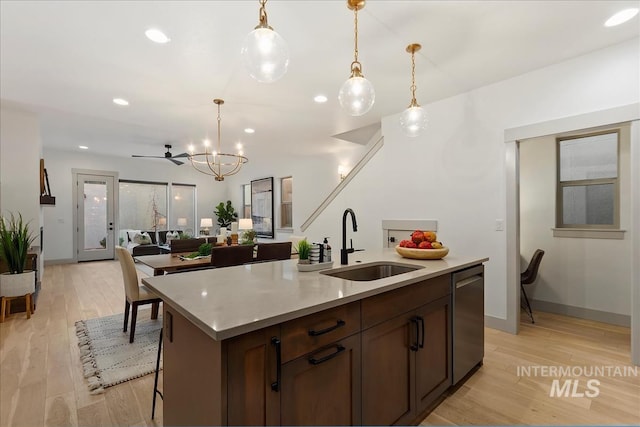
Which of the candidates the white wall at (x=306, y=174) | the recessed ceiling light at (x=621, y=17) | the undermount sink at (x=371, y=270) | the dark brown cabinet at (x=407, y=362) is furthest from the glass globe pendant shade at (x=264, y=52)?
the white wall at (x=306, y=174)

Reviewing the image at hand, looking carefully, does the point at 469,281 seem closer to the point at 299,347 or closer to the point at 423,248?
the point at 423,248

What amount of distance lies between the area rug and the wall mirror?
5237 mm

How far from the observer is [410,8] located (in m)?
2.10

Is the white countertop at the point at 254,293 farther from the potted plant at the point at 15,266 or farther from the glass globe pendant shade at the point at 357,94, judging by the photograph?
the potted plant at the point at 15,266

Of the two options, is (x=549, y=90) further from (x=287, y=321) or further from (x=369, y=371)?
(x=287, y=321)

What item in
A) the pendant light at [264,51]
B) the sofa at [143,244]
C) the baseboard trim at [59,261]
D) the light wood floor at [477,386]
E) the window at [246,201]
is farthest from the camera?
the window at [246,201]

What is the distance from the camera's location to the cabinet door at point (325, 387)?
3.61ft

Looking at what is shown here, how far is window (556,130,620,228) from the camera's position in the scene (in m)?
3.40

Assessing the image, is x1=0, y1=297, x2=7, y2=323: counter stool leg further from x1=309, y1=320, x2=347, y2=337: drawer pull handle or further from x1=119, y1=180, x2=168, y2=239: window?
x1=119, y1=180, x2=168, y2=239: window

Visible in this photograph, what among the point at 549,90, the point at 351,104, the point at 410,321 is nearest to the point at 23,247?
the point at 351,104

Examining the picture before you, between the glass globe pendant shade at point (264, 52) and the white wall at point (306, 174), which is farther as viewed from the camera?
the white wall at point (306, 174)

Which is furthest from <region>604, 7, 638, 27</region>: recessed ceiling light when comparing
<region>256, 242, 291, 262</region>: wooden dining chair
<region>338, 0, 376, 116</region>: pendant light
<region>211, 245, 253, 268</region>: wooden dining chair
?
<region>211, 245, 253, 268</region>: wooden dining chair

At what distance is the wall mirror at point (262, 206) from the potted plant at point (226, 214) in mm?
842

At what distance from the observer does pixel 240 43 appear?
8.39 feet
